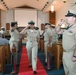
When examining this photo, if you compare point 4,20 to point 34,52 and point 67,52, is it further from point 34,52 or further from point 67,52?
point 67,52

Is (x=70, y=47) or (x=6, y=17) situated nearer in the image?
(x=70, y=47)

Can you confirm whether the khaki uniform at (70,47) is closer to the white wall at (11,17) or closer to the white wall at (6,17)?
the white wall at (11,17)

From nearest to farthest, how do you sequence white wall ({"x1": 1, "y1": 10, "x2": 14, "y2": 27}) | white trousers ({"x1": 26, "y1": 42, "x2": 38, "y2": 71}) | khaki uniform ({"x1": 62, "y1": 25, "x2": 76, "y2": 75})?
khaki uniform ({"x1": 62, "y1": 25, "x2": 76, "y2": 75}) → white trousers ({"x1": 26, "y1": 42, "x2": 38, "y2": 71}) → white wall ({"x1": 1, "y1": 10, "x2": 14, "y2": 27})

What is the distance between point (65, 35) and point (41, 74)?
91.2 inches

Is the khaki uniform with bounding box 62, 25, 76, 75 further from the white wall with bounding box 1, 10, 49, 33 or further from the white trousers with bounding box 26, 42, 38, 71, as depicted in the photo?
the white wall with bounding box 1, 10, 49, 33

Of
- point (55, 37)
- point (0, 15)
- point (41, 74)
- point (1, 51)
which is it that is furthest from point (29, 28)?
point (0, 15)

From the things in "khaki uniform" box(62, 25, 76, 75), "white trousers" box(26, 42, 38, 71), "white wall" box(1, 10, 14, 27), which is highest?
"white wall" box(1, 10, 14, 27)

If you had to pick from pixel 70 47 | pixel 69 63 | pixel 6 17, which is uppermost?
pixel 6 17

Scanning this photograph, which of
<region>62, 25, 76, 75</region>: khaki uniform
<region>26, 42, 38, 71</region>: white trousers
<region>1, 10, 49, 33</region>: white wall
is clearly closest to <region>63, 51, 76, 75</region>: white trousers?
<region>62, 25, 76, 75</region>: khaki uniform

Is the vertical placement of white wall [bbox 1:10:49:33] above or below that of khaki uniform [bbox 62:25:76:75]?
above

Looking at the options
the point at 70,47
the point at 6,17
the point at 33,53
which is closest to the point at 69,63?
the point at 70,47

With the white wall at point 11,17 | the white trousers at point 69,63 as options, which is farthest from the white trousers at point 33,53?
the white wall at point 11,17

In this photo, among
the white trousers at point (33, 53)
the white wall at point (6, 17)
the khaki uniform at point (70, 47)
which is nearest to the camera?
the khaki uniform at point (70, 47)

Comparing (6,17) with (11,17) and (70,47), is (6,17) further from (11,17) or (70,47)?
(70,47)
